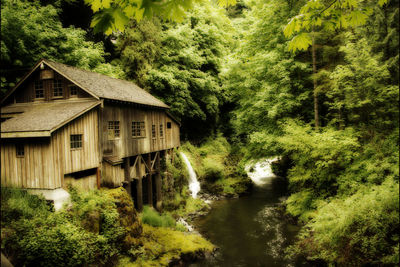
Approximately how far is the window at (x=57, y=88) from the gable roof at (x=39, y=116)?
18.2 inches

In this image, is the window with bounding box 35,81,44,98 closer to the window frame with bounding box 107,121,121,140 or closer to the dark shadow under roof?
the dark shadow under roof

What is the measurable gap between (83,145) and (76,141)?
1.36ft

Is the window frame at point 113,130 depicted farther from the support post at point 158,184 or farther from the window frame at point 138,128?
the support post at point 158,184

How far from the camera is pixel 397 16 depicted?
8156 mm

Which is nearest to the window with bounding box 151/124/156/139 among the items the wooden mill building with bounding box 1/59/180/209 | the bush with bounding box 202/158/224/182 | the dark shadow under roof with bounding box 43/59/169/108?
the wooden mill building with bounding box 1/59/180/209

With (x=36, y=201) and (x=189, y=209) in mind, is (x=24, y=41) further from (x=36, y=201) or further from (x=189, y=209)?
(x=189, y=209)

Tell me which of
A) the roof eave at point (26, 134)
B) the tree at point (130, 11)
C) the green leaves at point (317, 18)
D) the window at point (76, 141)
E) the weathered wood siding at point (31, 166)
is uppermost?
the green leaves at point (317, 18)

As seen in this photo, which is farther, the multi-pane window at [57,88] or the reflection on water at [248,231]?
the multi-pane window at [57,88]

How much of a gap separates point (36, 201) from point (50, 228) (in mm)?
1829

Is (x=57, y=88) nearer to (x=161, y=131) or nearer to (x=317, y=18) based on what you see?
(x=161, y=131)

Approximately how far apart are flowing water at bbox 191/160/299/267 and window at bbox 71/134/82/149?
316 inches

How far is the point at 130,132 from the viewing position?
48.3ft

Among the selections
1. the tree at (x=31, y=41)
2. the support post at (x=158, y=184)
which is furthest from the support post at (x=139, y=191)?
the tree at (x=31, y=41)

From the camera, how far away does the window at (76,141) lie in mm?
10797
